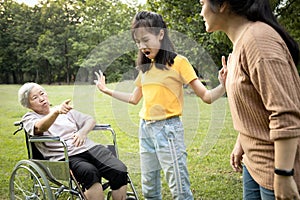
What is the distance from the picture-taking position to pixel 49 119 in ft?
7.23

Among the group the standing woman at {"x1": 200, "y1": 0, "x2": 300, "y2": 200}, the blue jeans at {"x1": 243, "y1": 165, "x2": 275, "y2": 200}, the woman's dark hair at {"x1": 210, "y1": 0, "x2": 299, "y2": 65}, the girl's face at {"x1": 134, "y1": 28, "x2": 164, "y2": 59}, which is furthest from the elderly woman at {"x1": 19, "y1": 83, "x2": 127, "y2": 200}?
the woman's dark hair at {"x1": 210, "y1": 0, "x2": 299, "y2": 65}

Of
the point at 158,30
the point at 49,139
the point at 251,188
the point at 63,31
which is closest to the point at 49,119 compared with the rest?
the point at 49,139

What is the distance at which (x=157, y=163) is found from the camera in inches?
84.0

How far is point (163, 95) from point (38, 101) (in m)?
0.81

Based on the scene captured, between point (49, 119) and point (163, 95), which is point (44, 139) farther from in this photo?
point (163, 95)

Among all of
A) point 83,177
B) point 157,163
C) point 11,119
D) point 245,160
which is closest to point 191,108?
point 157,163

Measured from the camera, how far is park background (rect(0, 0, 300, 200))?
7.05ft

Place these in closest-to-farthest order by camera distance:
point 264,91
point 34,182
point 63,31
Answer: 1. point 264,91
2. point 34,182
3. point 63,31

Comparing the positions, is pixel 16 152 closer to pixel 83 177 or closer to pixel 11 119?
pixel 11 119

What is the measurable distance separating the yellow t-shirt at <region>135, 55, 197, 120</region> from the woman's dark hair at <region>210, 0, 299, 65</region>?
0.94m

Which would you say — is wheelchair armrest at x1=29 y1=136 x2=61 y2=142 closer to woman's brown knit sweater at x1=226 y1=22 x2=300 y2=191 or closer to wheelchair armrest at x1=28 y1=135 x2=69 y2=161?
wheelchair armrest at x1=28 y1=135 x2=69 y2=161

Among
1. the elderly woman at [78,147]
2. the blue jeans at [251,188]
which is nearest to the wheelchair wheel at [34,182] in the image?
the elderly woman at [78,147]

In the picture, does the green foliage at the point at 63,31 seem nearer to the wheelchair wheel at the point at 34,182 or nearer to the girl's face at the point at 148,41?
the wheelchair wheel at the point at 34,182

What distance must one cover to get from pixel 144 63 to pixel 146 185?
2.11 ft
